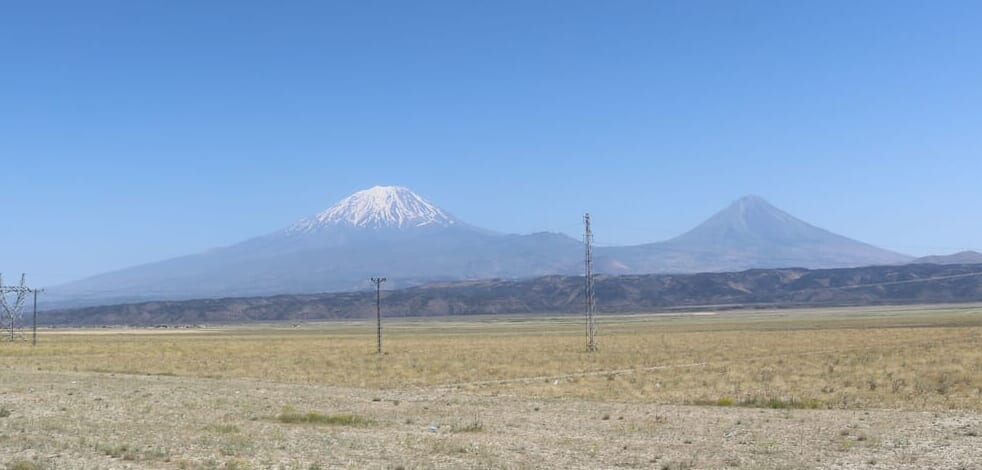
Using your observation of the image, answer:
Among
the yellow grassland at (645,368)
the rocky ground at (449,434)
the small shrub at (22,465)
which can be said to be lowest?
the yellow grassland at (645,368)

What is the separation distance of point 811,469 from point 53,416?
697 inches

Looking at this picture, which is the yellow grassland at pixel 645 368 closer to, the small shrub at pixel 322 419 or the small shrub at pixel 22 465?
the small shrub at pixel 322 419

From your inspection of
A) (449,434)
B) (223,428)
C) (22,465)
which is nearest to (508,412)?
(449,434)

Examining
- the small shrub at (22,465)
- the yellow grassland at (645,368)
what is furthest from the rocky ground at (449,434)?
the yellow grassland at (645,368)

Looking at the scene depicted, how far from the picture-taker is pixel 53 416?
79.6 feet

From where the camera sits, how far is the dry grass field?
1814 cm

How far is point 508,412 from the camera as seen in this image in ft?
86.4

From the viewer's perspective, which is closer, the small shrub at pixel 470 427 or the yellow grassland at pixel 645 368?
the small shrub at pixel 470 427

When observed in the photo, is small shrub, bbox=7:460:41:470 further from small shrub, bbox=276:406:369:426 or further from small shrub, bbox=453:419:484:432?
small shrub, bbox=453:419:484:432

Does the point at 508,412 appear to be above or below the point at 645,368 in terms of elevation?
above

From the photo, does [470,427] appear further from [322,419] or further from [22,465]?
[22,465]

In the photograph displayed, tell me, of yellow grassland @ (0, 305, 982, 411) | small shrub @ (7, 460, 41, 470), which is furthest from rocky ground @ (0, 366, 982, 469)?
yellow grassland @ (0, 305, 982, 411)

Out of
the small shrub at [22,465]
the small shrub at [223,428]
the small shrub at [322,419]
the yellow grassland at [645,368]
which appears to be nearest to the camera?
the small shrub at [22,465]

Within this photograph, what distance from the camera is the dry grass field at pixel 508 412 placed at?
1814cm
